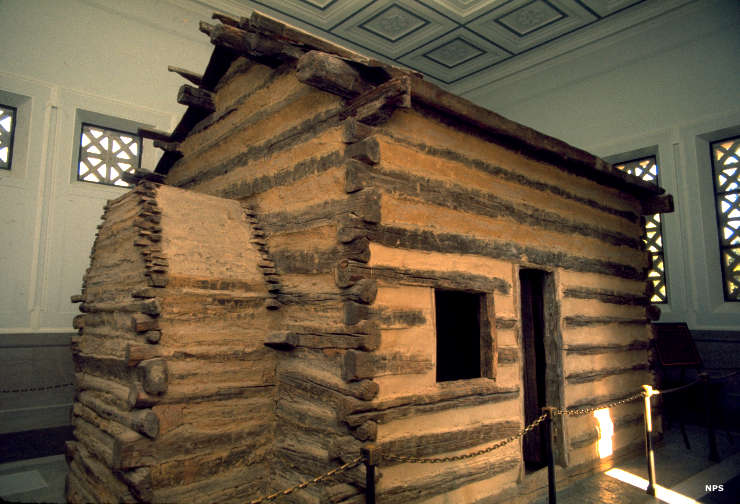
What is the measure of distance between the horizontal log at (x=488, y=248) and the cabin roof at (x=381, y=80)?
1128 millimetres

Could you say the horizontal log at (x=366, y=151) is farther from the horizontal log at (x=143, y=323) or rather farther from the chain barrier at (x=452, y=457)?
the chain barrier at (x=452, y=457)

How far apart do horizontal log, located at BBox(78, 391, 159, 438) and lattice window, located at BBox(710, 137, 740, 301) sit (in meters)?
9.14

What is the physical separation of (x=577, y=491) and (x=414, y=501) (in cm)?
231

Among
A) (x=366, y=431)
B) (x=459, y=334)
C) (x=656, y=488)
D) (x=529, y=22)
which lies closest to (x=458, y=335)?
(x=459, y=334)

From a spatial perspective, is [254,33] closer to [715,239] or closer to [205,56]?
[205,56]

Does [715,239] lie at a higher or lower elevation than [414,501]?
higher

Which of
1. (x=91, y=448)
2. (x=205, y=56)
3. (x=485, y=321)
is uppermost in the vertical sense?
(x=205, y=56)

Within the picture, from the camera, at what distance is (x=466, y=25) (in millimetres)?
10578

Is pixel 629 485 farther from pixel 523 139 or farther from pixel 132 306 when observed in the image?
pixel 132 306

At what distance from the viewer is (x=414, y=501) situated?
4.43 metres

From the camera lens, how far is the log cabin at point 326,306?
416 centimetres

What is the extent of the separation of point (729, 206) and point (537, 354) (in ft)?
17.4

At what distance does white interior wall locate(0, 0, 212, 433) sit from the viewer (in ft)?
23.7

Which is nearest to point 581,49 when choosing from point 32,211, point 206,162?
point 206,162
